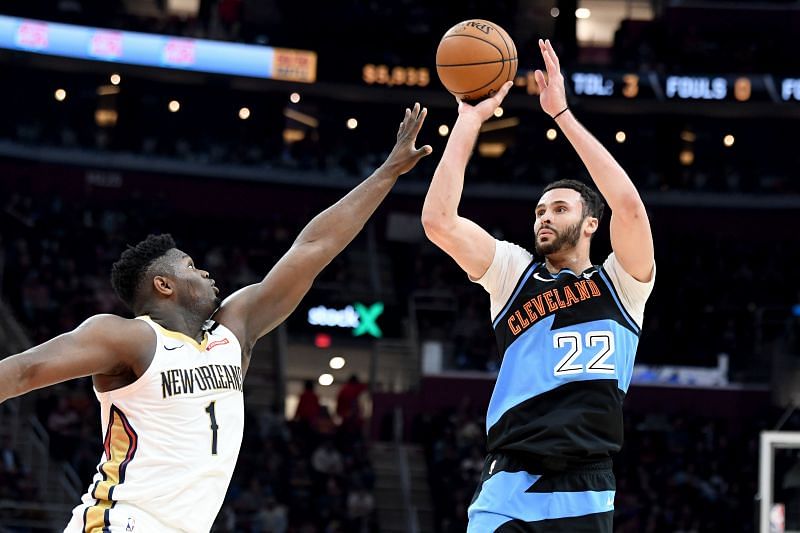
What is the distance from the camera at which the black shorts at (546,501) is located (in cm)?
517

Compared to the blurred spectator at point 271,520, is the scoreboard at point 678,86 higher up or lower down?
higher up

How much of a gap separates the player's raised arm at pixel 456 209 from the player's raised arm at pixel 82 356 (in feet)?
4.65

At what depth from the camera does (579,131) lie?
5.48 metres

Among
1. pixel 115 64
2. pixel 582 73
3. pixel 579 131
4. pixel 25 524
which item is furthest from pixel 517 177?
pixel 579 131

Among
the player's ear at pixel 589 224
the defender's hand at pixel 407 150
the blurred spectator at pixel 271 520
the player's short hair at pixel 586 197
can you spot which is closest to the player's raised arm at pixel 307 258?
the defender's hand at pixel 407 150

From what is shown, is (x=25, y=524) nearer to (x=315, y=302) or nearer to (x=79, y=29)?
(x=315, y=302)

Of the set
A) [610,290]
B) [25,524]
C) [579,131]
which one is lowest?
Answer: [25,524]

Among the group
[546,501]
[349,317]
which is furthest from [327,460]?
[546,501]

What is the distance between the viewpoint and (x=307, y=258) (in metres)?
5.32

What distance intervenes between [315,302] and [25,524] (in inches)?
348

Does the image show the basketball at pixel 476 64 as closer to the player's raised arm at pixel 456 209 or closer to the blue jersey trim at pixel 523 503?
the player's raised arm at pixel 456 209

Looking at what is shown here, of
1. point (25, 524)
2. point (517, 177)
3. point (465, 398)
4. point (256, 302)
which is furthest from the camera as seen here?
point (517, 177)

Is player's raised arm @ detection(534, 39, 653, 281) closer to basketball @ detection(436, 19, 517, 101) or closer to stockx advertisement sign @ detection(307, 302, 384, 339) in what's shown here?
basketball @ detection(436, 19, 517, 101)

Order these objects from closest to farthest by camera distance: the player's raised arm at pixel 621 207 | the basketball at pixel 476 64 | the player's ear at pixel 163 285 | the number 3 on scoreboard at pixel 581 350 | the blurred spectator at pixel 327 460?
the player's ear at pixel 163 285 → the number 3 on scoreboard at pixel 581 350 → the player's raised arm at pixel 621 207 → the basketball at pixel 476 64 → the blurred spectator at pixel 327 460
